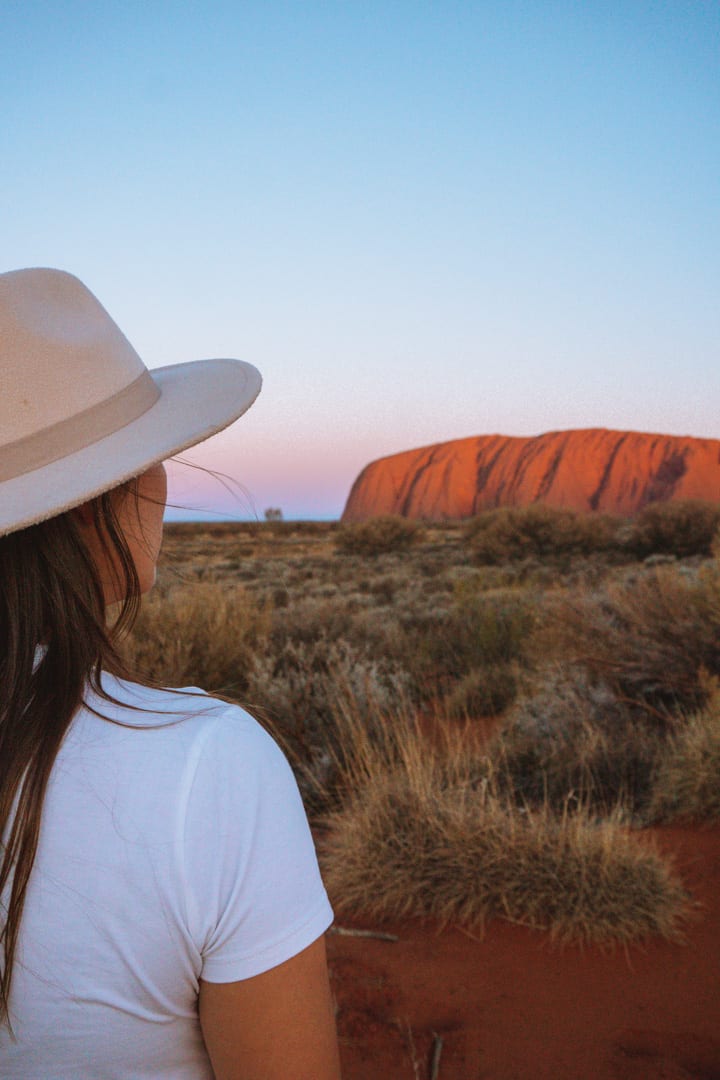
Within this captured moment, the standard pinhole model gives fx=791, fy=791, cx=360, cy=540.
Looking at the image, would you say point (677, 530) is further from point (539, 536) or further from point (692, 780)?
point (692, 780)

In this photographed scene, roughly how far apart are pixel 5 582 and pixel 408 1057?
251 cm

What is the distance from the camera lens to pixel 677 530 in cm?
2273

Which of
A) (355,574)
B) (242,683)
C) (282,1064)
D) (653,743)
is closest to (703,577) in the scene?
(653,743)

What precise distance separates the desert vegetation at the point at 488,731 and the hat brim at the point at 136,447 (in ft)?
0.82

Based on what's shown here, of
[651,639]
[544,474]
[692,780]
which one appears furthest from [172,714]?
[544,474]

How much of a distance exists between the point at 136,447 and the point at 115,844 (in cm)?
44

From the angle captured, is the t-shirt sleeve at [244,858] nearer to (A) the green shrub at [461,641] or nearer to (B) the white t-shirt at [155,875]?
(B) the white t-shirt at [155,875]

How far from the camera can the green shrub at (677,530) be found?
73.9ft

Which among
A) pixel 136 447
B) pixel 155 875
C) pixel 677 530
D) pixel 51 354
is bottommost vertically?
pixel 677 530

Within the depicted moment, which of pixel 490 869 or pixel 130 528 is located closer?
pixel 130 528

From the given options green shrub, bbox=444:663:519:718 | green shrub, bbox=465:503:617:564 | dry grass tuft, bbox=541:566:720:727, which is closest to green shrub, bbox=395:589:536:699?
green shrub, bbox=444:663:519:718

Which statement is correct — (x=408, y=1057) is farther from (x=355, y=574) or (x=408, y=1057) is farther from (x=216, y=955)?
(x=355, y=574)

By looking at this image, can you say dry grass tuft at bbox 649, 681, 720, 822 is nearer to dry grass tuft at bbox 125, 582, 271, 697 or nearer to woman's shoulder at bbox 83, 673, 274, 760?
dry grass tuft at bbox 125, 582, 271, 697

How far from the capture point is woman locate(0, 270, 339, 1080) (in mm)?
732
